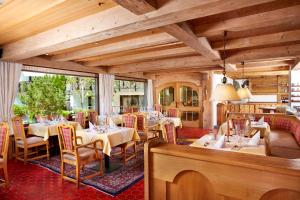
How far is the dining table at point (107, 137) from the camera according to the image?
349 centimetres

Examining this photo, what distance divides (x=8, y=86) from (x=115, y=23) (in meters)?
3.43

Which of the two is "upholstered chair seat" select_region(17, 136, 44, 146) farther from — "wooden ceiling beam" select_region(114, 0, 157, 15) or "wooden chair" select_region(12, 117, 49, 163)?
"wooden ceiling beam" select_region(114, 0, 157, 15)

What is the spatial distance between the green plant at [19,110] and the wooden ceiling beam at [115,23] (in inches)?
75.1

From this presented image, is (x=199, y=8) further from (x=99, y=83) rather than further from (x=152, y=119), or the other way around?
(x=99, y=83)

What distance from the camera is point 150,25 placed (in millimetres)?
2129

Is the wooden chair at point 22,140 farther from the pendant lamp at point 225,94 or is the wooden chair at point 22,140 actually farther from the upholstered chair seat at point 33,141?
the pendant lamp at point 225,94

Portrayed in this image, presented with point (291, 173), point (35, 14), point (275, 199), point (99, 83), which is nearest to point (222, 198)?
point (275, 199)

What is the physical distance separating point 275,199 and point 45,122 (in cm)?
487

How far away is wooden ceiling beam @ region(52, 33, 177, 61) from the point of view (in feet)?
10.1

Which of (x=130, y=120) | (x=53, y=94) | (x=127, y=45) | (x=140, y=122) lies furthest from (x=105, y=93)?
(x=127, y=45)

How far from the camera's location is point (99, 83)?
649 cm

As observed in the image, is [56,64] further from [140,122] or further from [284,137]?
[284,137]

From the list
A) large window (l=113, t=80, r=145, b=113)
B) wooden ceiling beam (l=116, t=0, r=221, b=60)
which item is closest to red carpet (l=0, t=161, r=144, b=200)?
wooden ceiling beam (l=116, t=0, r=221, b=60)

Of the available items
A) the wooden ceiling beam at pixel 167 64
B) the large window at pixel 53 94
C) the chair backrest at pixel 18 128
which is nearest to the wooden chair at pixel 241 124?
the wooden ceiling beam at pixel 167 64
